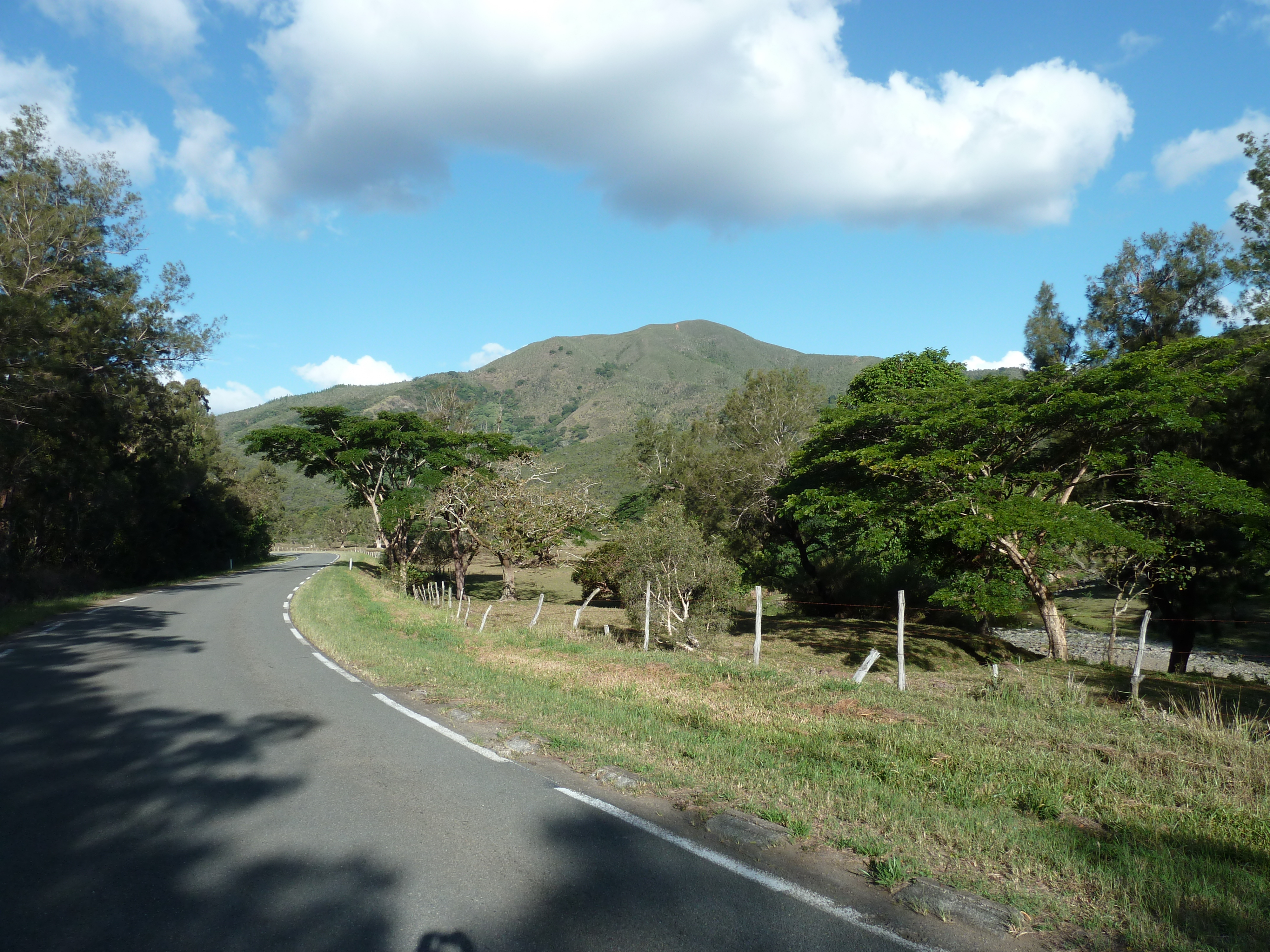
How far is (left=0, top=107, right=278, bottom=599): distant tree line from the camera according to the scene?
20453 millimetres

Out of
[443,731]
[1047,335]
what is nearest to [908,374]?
[1047,335]

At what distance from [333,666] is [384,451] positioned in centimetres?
3034

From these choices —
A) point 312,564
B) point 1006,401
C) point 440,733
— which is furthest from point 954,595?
point 312,564

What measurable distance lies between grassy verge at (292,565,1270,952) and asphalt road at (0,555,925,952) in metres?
1.09

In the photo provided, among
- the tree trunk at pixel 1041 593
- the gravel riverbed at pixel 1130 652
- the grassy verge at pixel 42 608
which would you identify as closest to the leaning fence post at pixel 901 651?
the tree trunk at pixel 1041 593

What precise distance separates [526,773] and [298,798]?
1820 mm

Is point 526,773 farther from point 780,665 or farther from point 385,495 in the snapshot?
point 385,495

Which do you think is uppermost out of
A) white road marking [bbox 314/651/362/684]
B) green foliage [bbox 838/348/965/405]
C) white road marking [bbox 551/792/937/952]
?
green foliage [bbox 838/348/965/405]

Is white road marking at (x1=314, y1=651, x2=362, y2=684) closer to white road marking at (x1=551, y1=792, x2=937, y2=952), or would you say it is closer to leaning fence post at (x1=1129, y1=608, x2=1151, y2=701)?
white road marking at (x1=551, y1=792, x2=937, y2=952)

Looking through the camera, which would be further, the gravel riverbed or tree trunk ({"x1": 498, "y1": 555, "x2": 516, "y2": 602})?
tree trunk ({"x1": 498, "y1": 555, "x2": 516, "y2": 602})

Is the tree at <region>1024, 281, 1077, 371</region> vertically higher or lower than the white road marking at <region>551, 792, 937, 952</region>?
higher

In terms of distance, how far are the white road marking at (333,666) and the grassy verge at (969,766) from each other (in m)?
0.25

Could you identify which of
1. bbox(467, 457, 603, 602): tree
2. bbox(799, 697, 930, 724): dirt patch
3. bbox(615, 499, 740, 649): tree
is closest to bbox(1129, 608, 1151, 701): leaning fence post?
bbox(799, 697, 930, 724): dirt patch

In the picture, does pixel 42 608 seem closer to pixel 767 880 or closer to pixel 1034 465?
pixel 767 880
